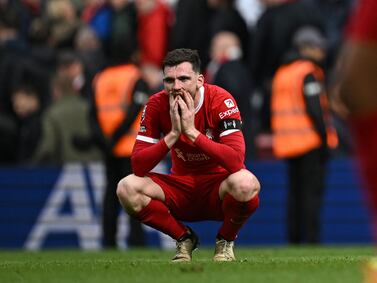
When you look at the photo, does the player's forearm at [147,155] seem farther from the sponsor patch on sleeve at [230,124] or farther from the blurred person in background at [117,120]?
the blurred person in background at [117,120]

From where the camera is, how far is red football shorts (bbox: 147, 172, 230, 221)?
9.55 meters

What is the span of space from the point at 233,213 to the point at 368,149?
4.59 metres

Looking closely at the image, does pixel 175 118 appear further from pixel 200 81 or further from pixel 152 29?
pixel 152 29

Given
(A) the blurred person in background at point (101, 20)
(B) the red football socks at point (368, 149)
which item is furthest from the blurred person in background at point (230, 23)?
(B) the red football socks at point (368, 149)

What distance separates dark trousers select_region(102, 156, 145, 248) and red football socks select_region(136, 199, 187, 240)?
5243 millimetres

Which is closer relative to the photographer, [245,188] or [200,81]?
[245,188]

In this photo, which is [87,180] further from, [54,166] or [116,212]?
[116,212]

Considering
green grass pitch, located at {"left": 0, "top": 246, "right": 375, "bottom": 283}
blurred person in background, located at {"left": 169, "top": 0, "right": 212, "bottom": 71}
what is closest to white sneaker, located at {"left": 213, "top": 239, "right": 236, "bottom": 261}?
green grass pitch, located at {"left": 0, "top": 246, "right": 375, "bottom": 283}

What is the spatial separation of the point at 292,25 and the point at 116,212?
3.49 metres

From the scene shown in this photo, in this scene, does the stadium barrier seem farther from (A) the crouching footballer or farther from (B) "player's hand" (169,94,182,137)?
(B) "player's hand" (169,94,182,137)

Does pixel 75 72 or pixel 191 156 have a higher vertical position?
pixel 75 72

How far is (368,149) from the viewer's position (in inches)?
186

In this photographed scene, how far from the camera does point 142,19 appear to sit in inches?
679

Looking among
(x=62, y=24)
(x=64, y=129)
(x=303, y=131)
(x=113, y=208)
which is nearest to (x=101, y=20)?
(x=62, y=24)
